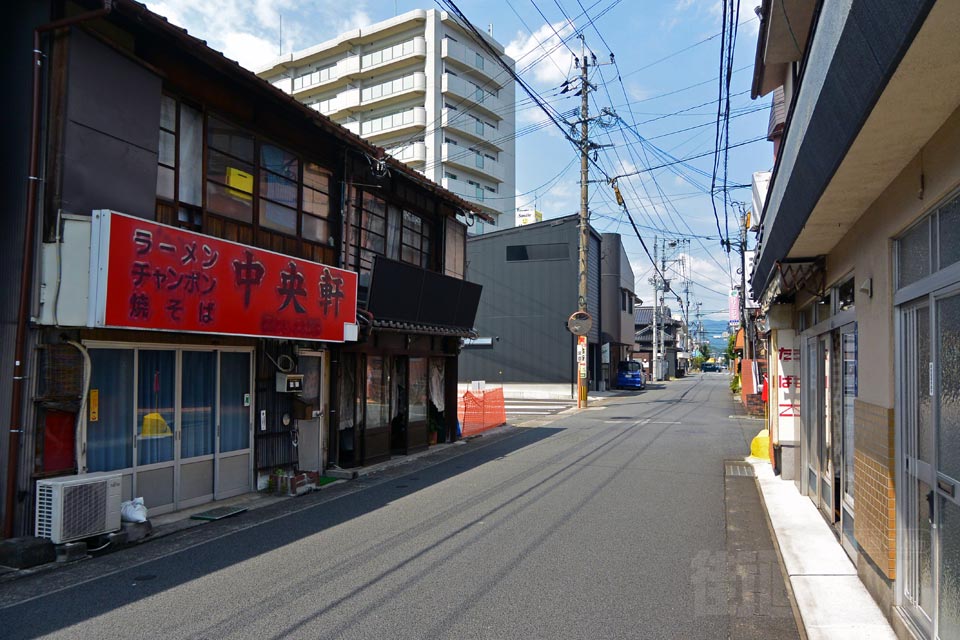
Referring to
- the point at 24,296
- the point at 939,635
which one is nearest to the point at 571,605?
the point at 939,635

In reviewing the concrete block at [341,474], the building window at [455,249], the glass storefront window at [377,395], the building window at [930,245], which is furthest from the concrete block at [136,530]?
the building window at [455,249]

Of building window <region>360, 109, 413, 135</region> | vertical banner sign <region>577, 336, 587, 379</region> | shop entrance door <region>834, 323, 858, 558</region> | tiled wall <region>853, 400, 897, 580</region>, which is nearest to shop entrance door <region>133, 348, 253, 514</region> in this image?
tiled wall <region>853, 400, 897, 580</region>

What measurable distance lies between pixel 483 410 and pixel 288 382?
11.2 m

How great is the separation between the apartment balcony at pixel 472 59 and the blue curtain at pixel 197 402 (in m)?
37.9

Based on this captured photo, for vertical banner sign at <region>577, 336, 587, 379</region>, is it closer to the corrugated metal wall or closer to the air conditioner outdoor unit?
the air conditioner outdoor unit

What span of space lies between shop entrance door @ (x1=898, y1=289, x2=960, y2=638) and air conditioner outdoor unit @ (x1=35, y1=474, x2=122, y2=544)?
7594 mm

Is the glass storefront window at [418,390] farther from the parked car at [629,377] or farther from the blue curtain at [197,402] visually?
the parked car at [629,377]

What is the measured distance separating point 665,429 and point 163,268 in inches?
632

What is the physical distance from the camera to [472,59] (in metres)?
45.6

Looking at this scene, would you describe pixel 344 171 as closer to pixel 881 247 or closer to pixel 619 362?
pixel 881 247

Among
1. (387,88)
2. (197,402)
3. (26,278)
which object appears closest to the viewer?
(26,278)

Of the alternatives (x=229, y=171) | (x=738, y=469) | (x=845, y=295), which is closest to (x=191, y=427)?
(x=229, y=171)

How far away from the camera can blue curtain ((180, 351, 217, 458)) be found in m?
9.27

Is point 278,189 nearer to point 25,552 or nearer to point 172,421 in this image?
point 172,421
